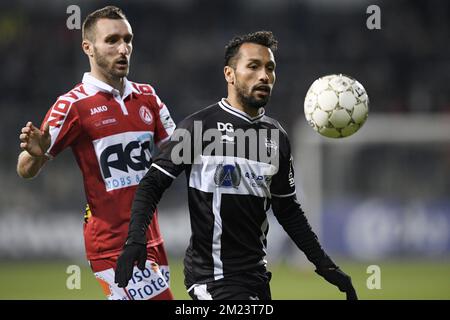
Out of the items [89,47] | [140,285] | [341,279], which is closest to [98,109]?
[89,47]

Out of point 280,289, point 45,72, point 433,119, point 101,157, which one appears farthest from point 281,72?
point 101,157

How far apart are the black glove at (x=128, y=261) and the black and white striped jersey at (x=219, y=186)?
25 centimetres

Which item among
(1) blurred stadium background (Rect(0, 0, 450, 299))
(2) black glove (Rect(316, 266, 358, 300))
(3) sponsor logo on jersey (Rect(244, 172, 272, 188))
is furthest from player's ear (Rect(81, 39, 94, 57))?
(1) blurred stadium background (Rect(0, 0, 450, 299))

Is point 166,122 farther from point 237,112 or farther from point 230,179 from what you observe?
point 230,179

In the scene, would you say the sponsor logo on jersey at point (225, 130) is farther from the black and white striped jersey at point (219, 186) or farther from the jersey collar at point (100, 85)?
the jersey collar at point (100, 85)

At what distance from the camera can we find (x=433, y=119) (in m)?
16.2

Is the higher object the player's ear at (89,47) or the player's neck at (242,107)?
the player's ear at (89,47)

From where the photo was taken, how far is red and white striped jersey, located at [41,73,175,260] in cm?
520

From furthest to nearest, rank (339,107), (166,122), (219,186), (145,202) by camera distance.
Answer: (166,122) < (339,107) < (219,186) < (145,202)

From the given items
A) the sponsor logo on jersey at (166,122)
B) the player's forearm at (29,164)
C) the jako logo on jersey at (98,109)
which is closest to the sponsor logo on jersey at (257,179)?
the sponsor logo on jersey at (166,122)

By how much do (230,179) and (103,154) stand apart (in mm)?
896

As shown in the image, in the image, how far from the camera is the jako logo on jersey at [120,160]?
205 inches

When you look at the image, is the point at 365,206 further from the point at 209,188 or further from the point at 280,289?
the point at 209,188

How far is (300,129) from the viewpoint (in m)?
16.1
